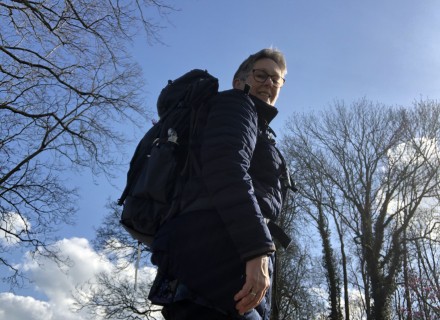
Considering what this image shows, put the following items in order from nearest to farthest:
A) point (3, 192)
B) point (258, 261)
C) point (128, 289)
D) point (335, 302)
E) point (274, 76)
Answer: point (258, 261) < point (274, 76) < point (3, 192) < point (128, 289) < point (335, 302)

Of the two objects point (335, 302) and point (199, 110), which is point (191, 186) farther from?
point (335, 302)

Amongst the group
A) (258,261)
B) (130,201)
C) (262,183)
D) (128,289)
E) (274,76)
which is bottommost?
(258,261)

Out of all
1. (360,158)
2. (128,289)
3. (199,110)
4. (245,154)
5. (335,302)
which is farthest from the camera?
(335,302)

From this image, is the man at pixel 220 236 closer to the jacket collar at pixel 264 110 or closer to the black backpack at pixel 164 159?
the black backpack at pixel 164 159

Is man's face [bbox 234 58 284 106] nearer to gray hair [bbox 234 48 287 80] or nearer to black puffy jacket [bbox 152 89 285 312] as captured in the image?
gray hair [bbox 234 48 287 80]

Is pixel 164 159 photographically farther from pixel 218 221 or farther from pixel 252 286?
pixel 252 286

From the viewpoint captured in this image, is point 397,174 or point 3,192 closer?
point 3,192

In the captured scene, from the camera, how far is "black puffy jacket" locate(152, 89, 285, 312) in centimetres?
148

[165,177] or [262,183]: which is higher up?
[262,183]

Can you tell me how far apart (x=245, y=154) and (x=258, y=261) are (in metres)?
0.44

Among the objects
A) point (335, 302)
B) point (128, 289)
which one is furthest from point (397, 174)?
point (128, 289)

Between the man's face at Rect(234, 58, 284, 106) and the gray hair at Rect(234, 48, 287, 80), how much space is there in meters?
0.03

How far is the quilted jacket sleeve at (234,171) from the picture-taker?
1.47m

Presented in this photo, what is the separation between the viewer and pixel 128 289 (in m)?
16.8
